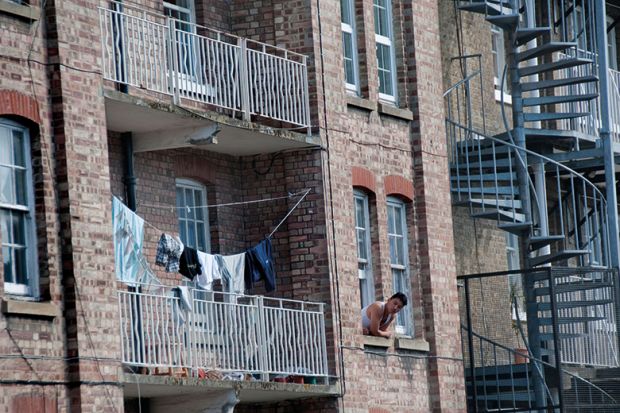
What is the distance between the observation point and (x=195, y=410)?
22.7m

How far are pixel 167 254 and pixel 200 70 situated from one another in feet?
8.41

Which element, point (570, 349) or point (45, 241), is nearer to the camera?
point (45, 241)

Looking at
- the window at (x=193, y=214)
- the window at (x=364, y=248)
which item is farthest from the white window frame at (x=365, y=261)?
the window at (x=193, y=214)

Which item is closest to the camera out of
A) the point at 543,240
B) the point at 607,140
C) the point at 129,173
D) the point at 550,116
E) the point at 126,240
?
the point at 126,240

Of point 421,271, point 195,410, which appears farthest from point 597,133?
point 195,410

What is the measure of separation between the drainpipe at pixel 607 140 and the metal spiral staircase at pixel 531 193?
14 cm

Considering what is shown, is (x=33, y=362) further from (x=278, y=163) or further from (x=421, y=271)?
(x=421, y=271)

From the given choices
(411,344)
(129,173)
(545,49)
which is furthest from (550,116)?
(129,173)

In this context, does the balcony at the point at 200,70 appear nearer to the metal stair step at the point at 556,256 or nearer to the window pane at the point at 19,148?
the window pane at the point at 19,148

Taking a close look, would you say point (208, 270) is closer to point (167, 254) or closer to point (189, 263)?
point (189, 263)

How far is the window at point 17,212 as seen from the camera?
65.1ft

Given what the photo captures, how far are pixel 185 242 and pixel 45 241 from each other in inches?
164

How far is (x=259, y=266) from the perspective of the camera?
2411 cm

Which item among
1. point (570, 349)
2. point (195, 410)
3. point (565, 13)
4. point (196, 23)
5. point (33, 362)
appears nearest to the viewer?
point (33, 362)
